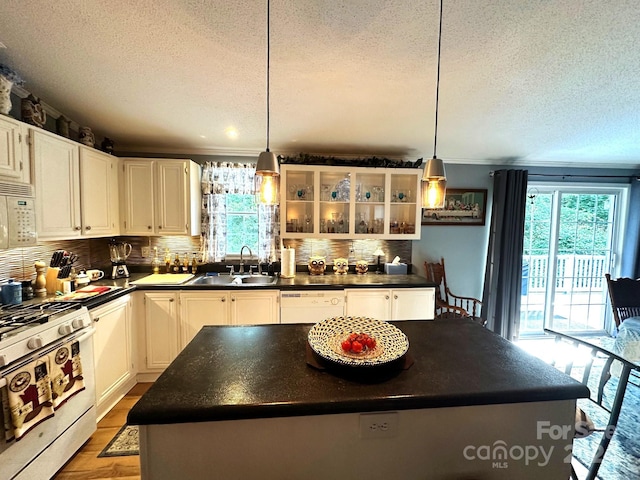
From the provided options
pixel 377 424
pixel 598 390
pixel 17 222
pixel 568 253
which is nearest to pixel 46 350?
pixel 17 222

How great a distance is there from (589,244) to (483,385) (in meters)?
4.20

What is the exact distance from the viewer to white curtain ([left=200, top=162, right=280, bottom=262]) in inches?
124

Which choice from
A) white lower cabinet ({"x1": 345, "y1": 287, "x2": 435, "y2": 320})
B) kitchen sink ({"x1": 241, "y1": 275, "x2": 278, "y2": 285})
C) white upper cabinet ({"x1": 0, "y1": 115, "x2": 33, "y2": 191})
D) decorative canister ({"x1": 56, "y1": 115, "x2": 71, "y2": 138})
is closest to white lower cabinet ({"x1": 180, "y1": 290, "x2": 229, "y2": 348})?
kitchen sink ({"x1": 241, "y1": 275, "x2": 278, "y2": 285})

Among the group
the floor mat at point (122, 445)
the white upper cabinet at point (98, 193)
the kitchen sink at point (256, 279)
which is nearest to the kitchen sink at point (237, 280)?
the kitchen sink at point (256, 279)

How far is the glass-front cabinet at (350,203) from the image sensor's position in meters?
3.10

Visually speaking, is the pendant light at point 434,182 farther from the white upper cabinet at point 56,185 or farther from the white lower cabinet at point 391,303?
the white upper cabinet at point 56,185

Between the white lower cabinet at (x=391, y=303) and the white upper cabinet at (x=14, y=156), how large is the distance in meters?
2.63

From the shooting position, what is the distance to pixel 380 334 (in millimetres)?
1341

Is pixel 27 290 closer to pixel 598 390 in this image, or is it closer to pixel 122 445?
pixel 122 445

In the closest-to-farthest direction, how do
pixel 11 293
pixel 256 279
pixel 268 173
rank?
pixel 268 173 → pixel 11 293 → pixel 256 279

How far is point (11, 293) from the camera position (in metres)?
1.83

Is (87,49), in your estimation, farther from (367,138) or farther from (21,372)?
(367,138)

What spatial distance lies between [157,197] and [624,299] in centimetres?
498

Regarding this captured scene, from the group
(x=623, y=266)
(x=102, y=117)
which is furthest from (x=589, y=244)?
(x=102, y=117)
